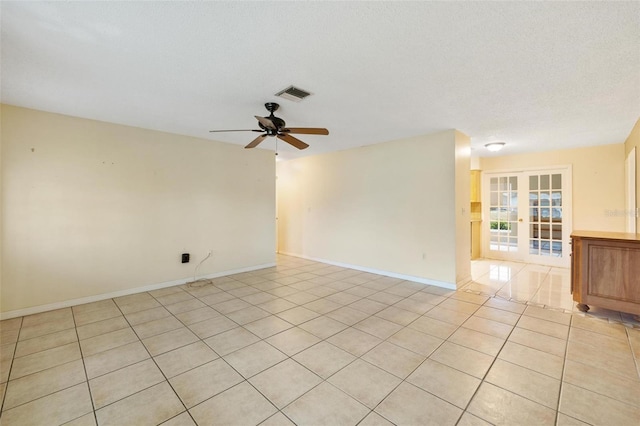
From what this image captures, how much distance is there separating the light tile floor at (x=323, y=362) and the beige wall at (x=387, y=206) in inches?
39.0

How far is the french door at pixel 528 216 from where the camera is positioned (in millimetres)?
5520

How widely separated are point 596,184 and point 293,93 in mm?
6029

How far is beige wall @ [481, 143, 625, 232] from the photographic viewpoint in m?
4.89

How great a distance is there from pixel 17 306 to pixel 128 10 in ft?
12.3

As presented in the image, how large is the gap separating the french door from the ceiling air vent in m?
5.54

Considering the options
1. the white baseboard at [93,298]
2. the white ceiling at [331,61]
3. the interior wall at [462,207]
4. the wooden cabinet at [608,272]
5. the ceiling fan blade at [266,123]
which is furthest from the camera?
the interior wall at [462,207]

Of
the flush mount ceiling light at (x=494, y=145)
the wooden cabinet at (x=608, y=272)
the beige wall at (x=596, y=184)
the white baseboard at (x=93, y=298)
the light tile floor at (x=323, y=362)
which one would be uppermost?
the flush mount ceiling light at (x=494, y=145)

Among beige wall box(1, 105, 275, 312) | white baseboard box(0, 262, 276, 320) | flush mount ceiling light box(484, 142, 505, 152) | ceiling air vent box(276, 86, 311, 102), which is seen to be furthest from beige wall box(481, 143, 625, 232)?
white baseboard box(0, 262, 276, 320)

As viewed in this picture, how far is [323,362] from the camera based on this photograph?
2.26m

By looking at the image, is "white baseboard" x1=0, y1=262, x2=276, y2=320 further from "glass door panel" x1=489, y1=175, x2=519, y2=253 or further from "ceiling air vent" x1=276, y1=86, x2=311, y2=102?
"glass door panel" x1=489, y1=175, x2=519, y2=253

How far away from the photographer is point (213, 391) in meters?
1.91

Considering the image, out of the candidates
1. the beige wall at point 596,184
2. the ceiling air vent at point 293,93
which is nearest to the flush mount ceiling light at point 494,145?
the beige wall at point 596,184

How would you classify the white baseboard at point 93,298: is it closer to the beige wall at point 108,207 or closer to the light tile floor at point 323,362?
the beige wall at point 108,207

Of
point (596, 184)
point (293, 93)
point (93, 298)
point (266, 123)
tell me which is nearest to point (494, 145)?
point (596, 184)
